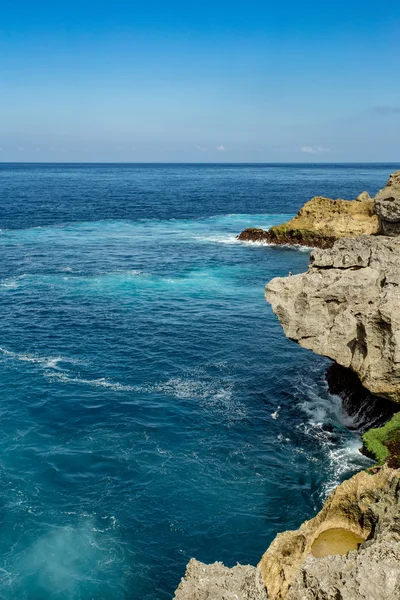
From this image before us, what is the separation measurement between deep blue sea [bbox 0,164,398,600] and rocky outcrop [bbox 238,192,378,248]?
1051 inches

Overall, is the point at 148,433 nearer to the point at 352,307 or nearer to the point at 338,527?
the point at 352,307

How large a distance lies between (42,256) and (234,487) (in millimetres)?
72356

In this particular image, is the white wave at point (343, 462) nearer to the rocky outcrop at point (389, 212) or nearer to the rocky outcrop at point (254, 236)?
the rocky outcrop at point (389, 212)

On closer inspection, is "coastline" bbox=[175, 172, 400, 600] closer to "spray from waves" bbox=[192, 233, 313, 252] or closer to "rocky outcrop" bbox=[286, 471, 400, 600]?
"rocky outcrop" bbox=[286, 471, 400, 600]

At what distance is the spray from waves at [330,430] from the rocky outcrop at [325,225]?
2223 inches

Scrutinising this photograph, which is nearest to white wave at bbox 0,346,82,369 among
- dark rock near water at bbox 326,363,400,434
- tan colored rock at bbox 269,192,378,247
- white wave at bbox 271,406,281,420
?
white wave at bbox 271,406,281,420

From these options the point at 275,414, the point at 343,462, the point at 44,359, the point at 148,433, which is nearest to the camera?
the point at 343,462

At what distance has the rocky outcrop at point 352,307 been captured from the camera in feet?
113

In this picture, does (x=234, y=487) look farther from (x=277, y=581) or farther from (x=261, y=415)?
(x=277, y=581)

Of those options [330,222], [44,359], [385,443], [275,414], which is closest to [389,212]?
[275,414]

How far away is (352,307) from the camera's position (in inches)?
1443

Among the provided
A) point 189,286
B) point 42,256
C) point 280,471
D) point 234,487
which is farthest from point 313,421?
point 42,256

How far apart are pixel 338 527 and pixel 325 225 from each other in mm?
84486

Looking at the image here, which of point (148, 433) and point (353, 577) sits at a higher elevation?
point (353, 577)
